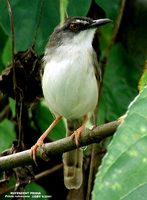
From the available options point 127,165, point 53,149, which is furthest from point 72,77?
point 127,165

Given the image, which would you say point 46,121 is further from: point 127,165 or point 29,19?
point 127,165

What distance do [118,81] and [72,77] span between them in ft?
2.72

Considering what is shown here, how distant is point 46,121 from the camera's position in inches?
167

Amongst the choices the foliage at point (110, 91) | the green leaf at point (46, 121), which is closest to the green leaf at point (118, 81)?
the foliage at point (110, 91)

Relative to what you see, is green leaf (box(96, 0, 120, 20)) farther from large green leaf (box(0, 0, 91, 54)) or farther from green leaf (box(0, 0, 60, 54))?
green leaf (box(0, 0, 60, 54))

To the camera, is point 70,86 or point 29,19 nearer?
point 29,19

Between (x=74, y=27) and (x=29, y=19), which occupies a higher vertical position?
(x=29, y=19)

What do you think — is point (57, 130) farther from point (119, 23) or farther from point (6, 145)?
point (119, 23)

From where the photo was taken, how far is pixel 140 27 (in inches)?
173

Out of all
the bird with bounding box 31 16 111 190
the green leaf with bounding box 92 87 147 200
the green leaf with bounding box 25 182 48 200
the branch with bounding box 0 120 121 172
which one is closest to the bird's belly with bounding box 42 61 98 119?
the bird with bounding box 31 16 111 190

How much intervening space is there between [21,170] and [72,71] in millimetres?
805

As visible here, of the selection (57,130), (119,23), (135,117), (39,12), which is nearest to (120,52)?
(119,23)


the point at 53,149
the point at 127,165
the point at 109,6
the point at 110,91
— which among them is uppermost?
the point at 127,165

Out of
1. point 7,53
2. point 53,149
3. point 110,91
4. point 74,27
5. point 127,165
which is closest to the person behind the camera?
point 127,165
